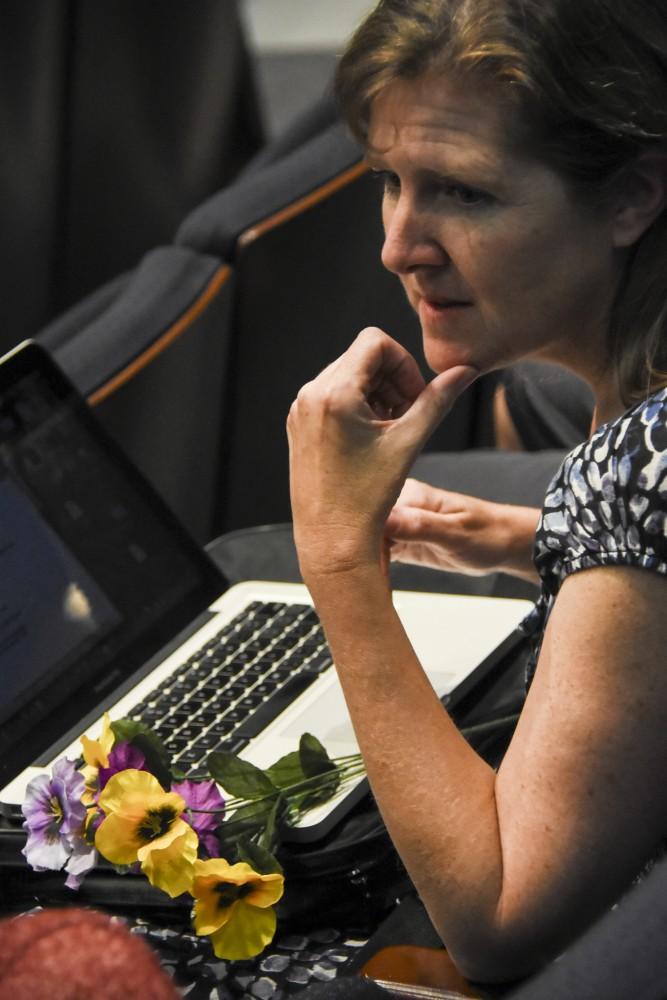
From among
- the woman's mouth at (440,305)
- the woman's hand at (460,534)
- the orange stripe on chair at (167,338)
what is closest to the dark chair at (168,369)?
the orange stripe on chair at (167,338)

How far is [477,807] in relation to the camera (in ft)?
2.72

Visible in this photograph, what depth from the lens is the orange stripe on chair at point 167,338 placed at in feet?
5.63

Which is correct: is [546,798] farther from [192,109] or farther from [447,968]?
[192,109]

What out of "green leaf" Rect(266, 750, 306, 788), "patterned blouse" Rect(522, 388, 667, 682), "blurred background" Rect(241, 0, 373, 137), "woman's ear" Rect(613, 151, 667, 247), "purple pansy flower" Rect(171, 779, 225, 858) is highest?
"woman's ear" Rect(613, 151, 667, 247)

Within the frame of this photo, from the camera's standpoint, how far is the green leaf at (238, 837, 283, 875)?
2.82ft

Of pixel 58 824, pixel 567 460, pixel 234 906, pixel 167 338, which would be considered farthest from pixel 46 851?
pixel 167 338

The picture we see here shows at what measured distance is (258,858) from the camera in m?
0.86

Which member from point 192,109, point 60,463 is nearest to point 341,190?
point 192,109

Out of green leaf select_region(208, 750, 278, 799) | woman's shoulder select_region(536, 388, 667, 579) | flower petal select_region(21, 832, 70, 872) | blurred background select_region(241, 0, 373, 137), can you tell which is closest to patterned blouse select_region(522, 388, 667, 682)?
woman's shoulder select_region(536, 388, 667, 579)

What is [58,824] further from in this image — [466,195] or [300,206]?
[300,206]

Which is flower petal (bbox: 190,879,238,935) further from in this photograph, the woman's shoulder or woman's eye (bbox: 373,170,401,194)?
woman's eye (bbox: 373,170,401,194)

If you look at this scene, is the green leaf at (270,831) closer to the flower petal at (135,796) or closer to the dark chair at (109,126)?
the flower petal at (135,796)

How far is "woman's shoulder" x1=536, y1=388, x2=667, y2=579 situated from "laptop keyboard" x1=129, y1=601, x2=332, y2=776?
0.30m

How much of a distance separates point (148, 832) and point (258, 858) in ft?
0.20
